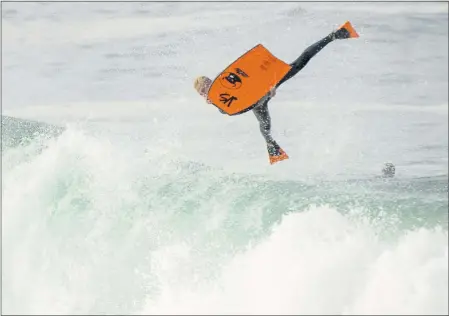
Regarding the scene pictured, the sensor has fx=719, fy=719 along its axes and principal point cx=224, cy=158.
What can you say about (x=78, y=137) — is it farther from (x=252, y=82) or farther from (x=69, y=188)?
(x=252, y=82)

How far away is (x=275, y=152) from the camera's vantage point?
3.20 metres

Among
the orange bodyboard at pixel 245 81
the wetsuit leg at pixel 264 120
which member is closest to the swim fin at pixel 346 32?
the orange bodyboard at pixel 245 81

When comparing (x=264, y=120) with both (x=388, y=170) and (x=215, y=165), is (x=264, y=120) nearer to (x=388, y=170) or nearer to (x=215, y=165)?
(x=215, y=165)

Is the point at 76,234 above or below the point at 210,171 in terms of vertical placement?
below

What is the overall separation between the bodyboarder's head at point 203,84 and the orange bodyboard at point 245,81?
65 mm

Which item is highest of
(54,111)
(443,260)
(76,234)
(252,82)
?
(252,82)

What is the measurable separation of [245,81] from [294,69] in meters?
0.23

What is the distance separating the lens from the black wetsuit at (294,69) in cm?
312

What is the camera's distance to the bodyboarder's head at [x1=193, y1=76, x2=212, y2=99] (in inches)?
125

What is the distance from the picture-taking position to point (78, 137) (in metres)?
3.47

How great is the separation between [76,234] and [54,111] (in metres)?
0.60

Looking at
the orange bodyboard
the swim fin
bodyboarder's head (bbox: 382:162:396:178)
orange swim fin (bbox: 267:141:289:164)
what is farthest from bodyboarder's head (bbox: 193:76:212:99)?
bodyboarder's head (bbox: 382:162:396:178)

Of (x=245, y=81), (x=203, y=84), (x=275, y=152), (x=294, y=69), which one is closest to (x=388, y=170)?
(x=275, y=152)

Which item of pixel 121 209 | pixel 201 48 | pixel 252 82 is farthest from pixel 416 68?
pixel 121 209
